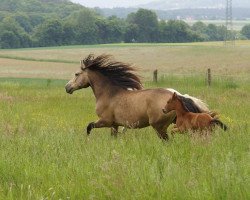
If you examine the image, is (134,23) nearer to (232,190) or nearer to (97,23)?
(97,23)

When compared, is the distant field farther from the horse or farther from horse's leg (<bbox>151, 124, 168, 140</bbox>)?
horse's leg (<bbox>151, 124, 168, 140</bbox>)

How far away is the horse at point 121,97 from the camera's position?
9.25m

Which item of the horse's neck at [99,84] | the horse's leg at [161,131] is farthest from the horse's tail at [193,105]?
the horse's neck at [99,84]

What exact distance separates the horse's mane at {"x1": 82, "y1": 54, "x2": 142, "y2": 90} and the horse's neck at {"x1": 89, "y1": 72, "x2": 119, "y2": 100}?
0.30 ft

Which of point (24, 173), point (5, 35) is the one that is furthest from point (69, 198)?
point (5, 35)

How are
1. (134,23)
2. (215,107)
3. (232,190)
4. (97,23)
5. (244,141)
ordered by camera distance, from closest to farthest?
1. (232,190)
2. (244,141)
3. (215,107)
4. (97,23)
5. (134,23)

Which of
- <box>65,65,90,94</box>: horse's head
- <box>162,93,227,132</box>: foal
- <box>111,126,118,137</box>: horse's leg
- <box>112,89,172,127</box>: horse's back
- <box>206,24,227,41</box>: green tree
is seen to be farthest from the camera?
<box>206,24,227,41</box>: green tree

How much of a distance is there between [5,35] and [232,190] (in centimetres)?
12109

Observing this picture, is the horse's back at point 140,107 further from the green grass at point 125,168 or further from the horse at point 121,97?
the green grass at point 125,168

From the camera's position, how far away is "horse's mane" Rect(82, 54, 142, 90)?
34.6ft

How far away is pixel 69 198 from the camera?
4652 millimetres

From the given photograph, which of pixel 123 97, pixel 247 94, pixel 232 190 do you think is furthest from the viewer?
pixel 247 94

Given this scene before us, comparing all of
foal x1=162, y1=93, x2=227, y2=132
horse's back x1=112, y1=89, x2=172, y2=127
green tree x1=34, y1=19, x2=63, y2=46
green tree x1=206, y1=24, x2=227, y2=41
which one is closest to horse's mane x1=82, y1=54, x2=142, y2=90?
horse's back x1=112, y1=89, x2=172, y2=127

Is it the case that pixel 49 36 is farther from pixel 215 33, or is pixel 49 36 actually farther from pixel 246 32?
pixel 246 32
